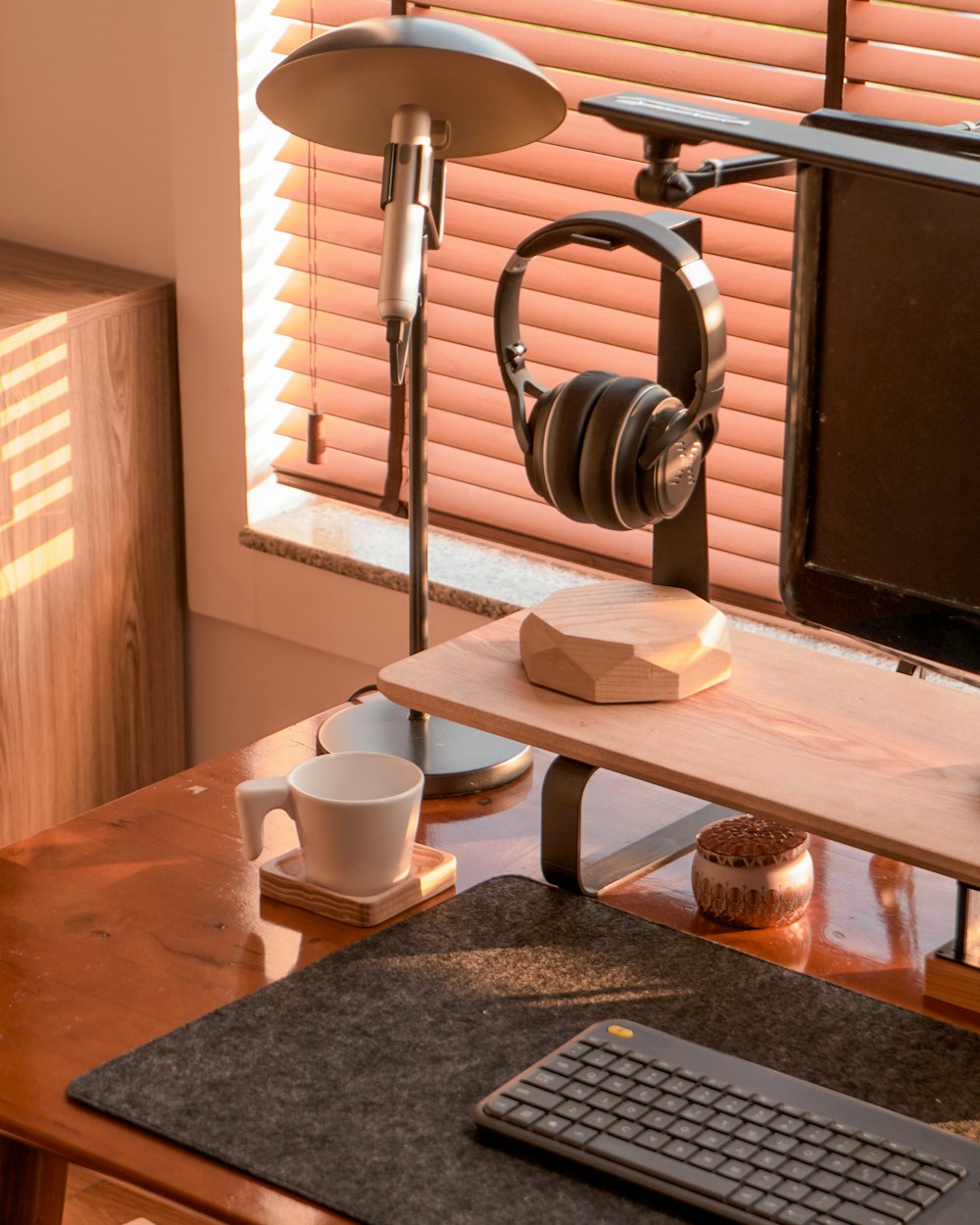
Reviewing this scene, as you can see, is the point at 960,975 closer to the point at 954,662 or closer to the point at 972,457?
the point at 954,662

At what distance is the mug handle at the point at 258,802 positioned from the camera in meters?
1.21

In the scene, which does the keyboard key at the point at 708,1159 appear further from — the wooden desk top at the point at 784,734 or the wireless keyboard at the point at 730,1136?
the wooden desk top at the point at 784,734

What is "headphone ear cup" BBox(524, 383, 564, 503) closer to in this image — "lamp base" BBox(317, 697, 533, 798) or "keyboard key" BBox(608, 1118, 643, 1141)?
"lamp base" BBox(317, 697, 533, 798)

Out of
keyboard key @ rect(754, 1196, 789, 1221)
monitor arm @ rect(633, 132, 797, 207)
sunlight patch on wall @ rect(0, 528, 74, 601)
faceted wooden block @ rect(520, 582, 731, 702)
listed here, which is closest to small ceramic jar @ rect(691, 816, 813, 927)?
faceted wooden block @ rect(520, 582, 731, 702)

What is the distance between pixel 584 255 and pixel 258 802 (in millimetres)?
947

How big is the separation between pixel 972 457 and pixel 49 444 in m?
1.33

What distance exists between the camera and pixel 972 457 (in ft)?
3.48

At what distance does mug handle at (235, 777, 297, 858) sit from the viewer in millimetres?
1212

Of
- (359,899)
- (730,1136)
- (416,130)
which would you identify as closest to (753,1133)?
(730,1136)

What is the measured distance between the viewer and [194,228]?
2178mm

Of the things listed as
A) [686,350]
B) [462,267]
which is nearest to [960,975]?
[686,350]

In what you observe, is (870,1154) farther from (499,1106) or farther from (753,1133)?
(499,1106)

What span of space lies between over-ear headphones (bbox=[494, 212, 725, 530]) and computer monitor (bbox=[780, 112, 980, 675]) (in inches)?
3.1

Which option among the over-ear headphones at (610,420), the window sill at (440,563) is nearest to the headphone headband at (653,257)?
the over-ear headphones at (610,420)
